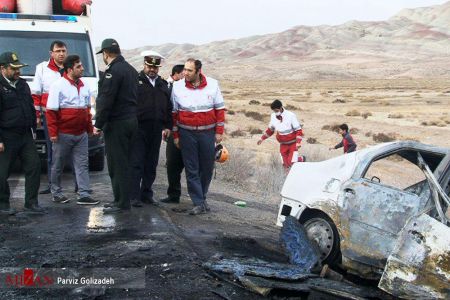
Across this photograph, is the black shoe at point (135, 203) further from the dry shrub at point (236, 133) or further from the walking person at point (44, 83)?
the dry shrub at point (236, 133)

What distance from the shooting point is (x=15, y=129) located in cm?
737

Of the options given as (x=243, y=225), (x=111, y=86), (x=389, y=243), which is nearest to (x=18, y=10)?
(x=111, y=86)

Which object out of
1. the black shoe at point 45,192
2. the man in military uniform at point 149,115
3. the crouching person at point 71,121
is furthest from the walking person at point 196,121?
the black shoe at point 45,192

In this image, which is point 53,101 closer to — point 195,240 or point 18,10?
point 195,240

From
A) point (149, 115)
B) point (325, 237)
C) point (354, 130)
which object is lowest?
point (354, 130)

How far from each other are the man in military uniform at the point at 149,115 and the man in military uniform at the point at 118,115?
297 millimetres

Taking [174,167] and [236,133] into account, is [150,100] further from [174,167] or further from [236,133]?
[236,133]

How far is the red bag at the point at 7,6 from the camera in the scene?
11.3 meters

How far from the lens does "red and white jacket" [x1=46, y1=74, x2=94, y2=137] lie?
25.8ft

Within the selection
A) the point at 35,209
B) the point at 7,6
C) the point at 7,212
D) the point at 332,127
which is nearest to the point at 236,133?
the point at 332,127

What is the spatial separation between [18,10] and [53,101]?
4464 mm

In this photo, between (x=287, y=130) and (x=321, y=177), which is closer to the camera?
(x=321, y=177)

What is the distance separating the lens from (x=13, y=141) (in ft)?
24.2

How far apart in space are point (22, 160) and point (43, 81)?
1.68 meters
